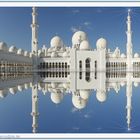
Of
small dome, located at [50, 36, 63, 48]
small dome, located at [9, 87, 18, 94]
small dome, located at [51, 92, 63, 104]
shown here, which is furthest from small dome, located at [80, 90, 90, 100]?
small dome, located at [50, 36, 63, 48]

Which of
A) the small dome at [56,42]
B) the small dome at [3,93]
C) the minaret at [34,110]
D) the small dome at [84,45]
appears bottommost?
the minaret at [34,110]

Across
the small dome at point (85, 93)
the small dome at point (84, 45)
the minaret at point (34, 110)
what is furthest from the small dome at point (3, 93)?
the small dome at point (84, 45)

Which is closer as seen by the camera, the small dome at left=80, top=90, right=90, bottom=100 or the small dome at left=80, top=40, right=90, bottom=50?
the small dome at left=80, top=90, right=90, bottom=100

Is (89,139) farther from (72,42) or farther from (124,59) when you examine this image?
(72,42)

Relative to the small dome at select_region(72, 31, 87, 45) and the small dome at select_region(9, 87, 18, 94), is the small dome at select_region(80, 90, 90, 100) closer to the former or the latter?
the small dome at select_region(9, 87, 18, 94)

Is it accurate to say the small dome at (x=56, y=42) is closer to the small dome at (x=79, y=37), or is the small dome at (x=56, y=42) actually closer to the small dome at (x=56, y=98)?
the small dome at (x=79, y=37)

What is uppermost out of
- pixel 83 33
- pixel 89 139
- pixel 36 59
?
pixel 83 33

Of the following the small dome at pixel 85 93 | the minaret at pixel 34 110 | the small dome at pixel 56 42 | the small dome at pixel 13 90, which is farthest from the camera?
the small dome at pixel 56 42

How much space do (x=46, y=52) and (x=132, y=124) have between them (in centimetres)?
553

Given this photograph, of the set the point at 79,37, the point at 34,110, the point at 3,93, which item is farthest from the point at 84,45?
the point at 34,110

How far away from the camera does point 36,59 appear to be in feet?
20.5

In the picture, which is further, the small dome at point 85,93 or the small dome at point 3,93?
the small dome at point 85,93
